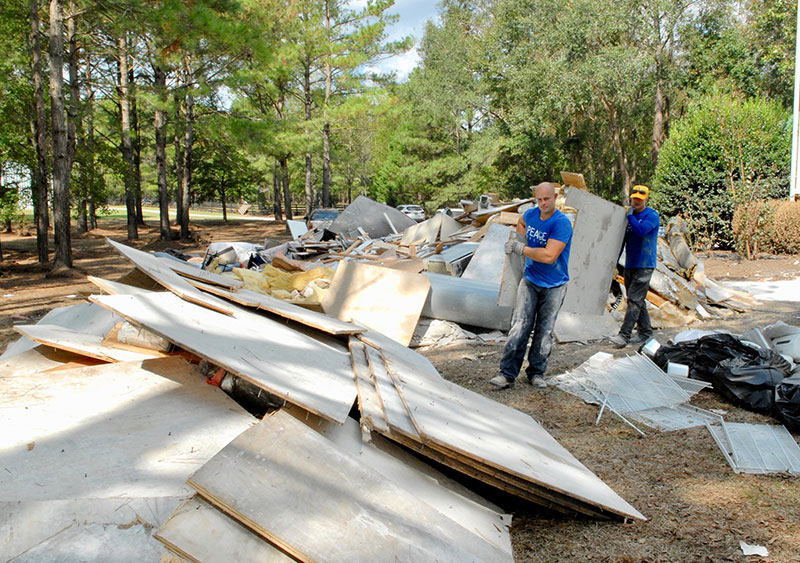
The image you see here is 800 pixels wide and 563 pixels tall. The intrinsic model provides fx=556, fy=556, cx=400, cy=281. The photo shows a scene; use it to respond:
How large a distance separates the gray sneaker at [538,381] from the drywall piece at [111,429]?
2707 mm

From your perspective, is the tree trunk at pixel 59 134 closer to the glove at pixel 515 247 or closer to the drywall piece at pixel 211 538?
the glove at pixel 515 247

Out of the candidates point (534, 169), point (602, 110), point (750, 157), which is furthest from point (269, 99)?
point (750, 157)

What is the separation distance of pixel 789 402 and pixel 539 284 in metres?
1.86

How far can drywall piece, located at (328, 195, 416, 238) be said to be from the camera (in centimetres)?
1266

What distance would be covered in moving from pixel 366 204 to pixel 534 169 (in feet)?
67.0

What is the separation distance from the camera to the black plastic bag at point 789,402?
3701 mm

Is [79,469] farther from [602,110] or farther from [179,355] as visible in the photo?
[602,110]

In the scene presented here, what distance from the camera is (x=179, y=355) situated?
372 cm

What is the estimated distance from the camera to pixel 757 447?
3445mm

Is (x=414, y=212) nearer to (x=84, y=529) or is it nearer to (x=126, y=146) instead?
(x=126, y=146)

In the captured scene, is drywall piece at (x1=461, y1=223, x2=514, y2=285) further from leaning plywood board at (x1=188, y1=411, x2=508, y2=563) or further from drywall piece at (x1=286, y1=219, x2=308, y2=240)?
drywall piece at (x1=286, y1=219, x2=308, y2=240)

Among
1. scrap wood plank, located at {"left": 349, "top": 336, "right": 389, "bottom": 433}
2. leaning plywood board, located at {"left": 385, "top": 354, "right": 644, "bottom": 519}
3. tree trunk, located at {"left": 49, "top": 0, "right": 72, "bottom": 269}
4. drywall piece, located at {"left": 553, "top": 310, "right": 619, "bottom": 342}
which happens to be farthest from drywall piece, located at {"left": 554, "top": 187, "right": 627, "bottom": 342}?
tree trunk, located at {"left": 49, "top": 0, "right": 72, "bottom": 269}

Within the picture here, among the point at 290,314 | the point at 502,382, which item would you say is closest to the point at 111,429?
the point at 290,314

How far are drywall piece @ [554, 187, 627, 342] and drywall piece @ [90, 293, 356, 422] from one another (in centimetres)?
361
